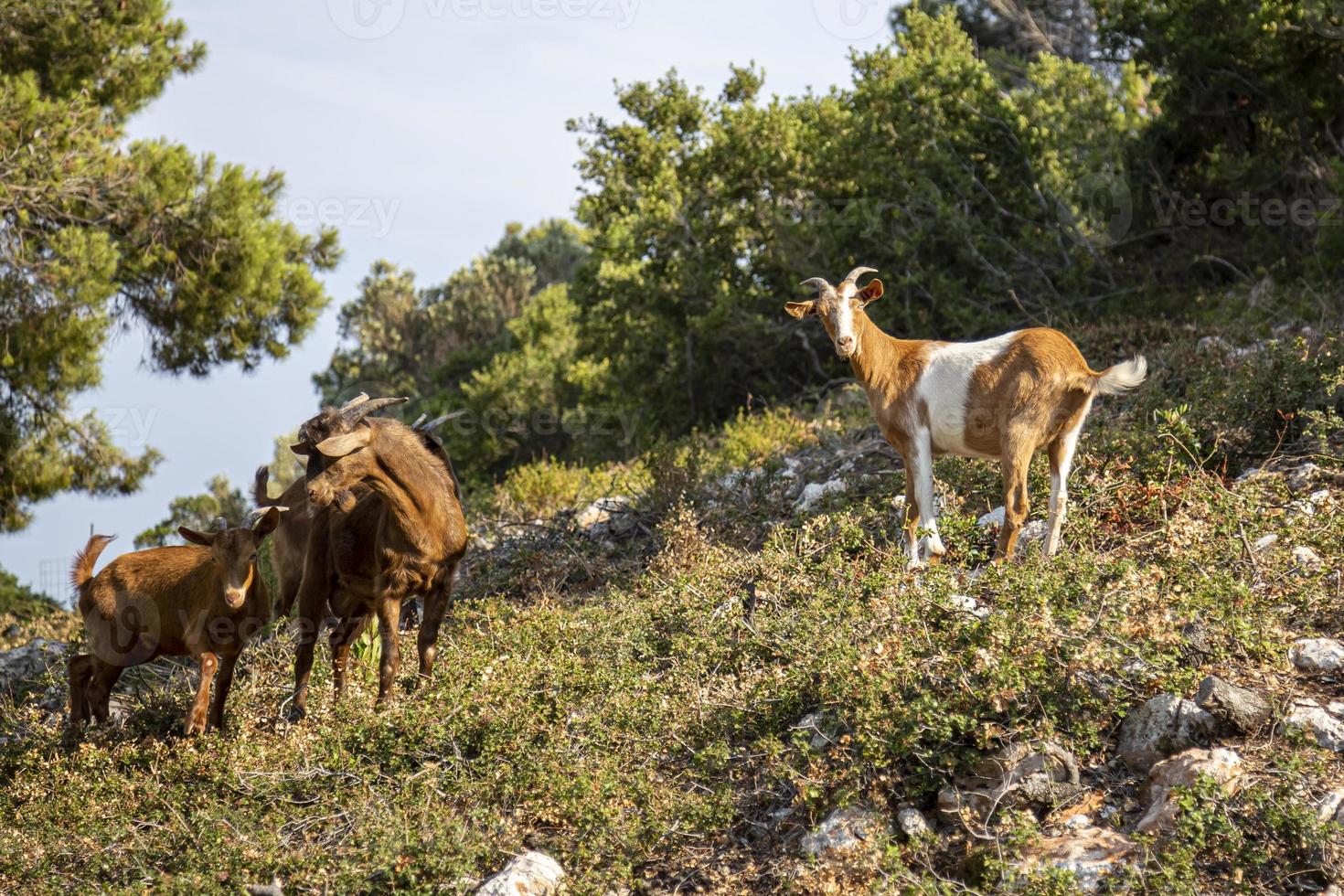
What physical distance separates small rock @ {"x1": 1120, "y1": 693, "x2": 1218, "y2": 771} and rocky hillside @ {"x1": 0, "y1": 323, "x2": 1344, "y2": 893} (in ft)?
0.04

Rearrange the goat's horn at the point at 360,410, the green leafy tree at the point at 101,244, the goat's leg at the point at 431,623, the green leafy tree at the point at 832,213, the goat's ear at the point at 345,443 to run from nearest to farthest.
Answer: the goat's ear at the point at 345,443, the goat's horn at the point at 360,410, the goat's leg at the point at 431,623, the green leafy tree at the point at 101,244, the green leafy tree at the point at 832,213

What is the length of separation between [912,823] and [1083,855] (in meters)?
0.71

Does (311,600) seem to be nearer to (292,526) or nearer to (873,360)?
(292,526)

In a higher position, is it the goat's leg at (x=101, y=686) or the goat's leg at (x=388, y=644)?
the goat's leg at (x=101, y=686)

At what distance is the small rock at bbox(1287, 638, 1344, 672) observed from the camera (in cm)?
593

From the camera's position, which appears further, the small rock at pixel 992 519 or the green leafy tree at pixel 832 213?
the green leafy tree at pixel 832 213

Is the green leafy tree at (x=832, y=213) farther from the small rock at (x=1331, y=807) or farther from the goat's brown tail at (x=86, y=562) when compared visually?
the small rock at (x=1331, y=807)

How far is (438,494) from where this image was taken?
7508mm

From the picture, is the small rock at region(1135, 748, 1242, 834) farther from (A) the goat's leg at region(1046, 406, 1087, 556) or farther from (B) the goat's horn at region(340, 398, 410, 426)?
(B) the goat's horn at region(340, 398, 410, 426)

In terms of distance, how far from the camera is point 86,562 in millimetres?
8844

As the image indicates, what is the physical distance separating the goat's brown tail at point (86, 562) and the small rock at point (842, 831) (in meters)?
5.71

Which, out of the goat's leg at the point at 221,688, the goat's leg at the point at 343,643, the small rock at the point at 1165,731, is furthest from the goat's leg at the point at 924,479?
the goat's leg at the point at 221,688

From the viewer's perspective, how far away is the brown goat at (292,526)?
7.98 meters

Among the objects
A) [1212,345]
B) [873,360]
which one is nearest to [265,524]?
[873,360]
